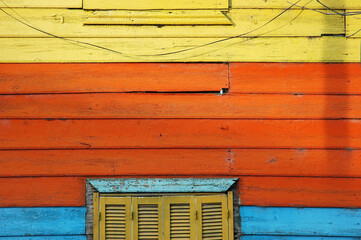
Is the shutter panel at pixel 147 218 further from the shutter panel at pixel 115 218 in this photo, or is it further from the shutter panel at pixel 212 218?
the shutter panel at pixel 212 218

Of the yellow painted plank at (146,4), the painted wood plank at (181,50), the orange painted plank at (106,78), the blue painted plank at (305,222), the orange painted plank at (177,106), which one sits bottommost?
Result: the blue painted plank at (305,222)

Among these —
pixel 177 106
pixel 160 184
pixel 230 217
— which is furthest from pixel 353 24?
pixel 160 184

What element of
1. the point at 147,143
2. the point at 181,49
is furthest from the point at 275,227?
the point at 181,49

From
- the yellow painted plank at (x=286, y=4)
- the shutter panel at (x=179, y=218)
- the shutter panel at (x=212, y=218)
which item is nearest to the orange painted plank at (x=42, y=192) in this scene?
the shutter panel at (x=179, y=218)

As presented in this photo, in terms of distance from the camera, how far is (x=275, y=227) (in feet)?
10.6

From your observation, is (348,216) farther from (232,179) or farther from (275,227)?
(232,179)

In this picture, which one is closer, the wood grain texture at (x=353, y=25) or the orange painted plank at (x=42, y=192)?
the orange painted plank at (x=42, y=192)

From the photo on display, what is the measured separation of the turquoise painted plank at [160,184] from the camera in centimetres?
323

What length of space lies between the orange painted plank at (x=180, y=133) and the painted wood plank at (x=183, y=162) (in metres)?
0.06

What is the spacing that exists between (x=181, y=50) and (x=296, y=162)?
129cm

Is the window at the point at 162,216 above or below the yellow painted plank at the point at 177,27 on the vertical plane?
below

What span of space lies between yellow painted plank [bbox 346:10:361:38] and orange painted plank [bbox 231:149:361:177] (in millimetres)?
956

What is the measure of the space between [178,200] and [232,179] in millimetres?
462

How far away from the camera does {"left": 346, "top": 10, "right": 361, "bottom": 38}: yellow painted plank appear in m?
3.33
